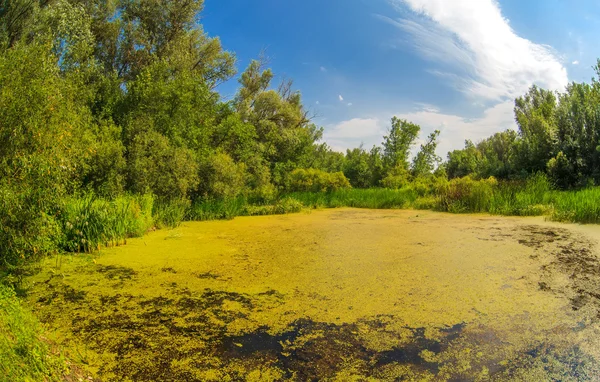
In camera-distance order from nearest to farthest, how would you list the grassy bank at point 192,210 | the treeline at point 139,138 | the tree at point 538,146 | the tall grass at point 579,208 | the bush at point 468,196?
the grassy bank at point 192,210, the treeline at point 139,138, the tall grass at point 579,208, the bush at point 468,196, the tree at point 538,146

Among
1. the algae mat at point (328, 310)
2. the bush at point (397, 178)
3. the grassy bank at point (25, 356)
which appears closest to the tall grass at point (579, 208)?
the algae mat at point (328, 310)

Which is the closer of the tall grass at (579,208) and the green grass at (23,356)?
the green grass at (23,356)

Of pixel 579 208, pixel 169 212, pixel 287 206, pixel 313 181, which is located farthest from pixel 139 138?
pixel 579 208

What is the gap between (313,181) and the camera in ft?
49.6

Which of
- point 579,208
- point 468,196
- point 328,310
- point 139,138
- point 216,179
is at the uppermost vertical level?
point 139,138

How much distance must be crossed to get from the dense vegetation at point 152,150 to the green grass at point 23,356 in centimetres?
3

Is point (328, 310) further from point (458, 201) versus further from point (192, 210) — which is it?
point (458, 201)

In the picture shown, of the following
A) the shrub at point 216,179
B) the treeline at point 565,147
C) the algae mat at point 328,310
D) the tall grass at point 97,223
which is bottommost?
the algae mat at point 328,310

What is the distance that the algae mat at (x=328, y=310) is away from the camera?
105 inches

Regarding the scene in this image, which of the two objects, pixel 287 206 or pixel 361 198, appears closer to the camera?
pixel 287 206

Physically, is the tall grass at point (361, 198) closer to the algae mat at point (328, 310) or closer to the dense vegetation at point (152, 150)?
the dense vegetation at point (152, 150)

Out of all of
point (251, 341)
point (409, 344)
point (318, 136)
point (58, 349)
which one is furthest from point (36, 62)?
point (318, 136)

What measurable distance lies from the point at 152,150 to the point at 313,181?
7.13m

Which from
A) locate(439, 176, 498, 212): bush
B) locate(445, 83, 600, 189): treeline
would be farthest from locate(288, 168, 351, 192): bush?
locate(445, 83, 600, 189): treeline
